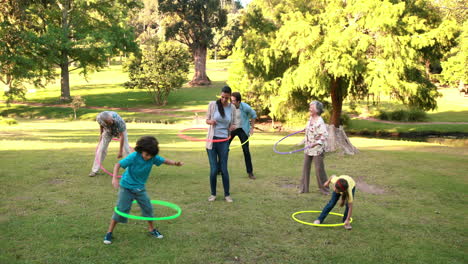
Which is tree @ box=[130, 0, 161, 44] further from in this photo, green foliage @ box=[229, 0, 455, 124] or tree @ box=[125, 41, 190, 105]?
green foliage @ box=[229, 0, 455, 124]

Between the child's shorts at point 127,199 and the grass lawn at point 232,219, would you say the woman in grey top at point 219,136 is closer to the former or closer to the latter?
the grass lawn at point 232,219

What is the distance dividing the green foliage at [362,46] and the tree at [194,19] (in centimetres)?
3687

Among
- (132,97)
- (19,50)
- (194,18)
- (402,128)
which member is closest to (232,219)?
(402,128)

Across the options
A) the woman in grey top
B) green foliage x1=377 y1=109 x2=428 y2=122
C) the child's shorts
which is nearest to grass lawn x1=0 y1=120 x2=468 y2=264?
the child's shorts

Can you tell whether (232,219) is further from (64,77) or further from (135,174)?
(64,77)

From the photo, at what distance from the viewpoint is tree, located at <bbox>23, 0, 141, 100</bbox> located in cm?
4419

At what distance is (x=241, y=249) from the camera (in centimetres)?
627

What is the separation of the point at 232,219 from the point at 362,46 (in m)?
15.1

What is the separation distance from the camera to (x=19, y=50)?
36.8 meters

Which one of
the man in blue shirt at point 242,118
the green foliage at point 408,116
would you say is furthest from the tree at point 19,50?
the green foliage at point 408,116

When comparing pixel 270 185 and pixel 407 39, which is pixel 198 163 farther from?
pixel 407 39

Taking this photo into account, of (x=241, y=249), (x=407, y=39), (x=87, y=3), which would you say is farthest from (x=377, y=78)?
(x=87, y=3)

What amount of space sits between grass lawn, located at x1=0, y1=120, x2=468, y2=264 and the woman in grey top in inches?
21.2

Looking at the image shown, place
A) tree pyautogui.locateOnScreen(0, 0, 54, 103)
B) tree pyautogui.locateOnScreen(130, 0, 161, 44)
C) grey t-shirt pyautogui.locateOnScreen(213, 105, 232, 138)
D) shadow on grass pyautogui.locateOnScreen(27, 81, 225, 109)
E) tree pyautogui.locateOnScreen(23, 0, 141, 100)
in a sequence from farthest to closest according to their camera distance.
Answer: tree pyautogui.locateOnScreen(130, 0, 161, 44) → shadow on grass pyautogui.locateOnScreen(27, 81, 225, 109) → tree pyautogui.locateOnScreen(23, 0, 141, 100) → tree pyautogui.locateOnScreen(0, 0, 54, 103) → grey t-shirt pyautogui.locateOnScreen(213, 105, 232, 138)
